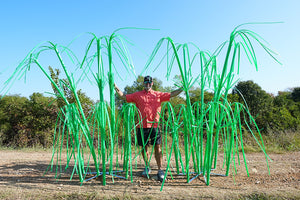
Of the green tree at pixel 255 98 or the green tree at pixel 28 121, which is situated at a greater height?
the green tree at pixel 255 98

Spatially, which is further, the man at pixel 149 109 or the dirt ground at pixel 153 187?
the man at pixel 149 109

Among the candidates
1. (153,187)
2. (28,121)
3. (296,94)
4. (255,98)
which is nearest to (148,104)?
(153,187)

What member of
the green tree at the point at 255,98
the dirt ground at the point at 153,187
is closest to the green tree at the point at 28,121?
the dirt ground at the point at 153,187

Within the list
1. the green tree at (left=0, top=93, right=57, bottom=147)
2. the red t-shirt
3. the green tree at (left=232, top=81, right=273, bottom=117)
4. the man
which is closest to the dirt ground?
the man

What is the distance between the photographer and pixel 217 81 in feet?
7.63

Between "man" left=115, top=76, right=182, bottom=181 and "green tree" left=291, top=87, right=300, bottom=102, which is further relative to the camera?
"green tree" left=291, top=87, right=300, bottom=102

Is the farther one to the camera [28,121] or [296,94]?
[296,94]

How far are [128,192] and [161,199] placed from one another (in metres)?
0.37

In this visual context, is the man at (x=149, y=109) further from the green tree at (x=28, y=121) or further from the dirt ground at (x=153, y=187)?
the green tree at (x=28, y=121)

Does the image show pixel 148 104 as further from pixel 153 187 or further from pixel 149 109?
pixel 153 187

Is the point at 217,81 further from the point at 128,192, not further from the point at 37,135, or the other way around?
the point at 37,135

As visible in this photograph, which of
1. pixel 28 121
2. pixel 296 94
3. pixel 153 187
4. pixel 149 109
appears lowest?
pixel 153 187

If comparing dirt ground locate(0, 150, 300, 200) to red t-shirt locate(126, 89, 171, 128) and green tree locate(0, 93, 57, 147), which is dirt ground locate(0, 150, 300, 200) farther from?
green tree locate(0, 93, 57, 147)

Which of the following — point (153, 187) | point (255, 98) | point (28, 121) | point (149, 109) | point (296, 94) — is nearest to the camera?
point (153, 187)
